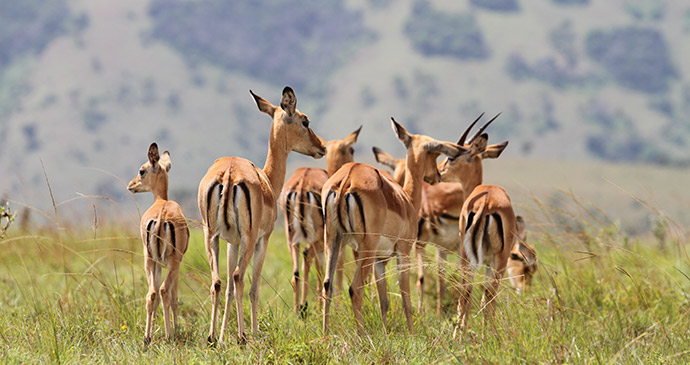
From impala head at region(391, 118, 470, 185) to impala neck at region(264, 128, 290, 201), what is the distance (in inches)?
41.2

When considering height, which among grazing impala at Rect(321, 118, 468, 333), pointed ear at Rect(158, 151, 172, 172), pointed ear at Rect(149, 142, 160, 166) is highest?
pointed ear at Rect(149, 142, 160, 166)

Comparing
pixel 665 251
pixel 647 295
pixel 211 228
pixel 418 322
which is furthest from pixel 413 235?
pixel 665 251

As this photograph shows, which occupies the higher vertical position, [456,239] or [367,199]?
[367,199]

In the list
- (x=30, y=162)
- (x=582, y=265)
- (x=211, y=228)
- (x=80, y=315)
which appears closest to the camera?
(x=211, y=228)

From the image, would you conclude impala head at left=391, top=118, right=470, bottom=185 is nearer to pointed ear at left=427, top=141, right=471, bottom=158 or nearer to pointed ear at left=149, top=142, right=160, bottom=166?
pointed ear at left=427, top=141, right=471, bottom=158

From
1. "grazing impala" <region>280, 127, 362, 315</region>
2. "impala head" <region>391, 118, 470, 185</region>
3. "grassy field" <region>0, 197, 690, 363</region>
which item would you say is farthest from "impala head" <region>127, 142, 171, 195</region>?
"impala head" <region>391, 118, 470, 185</region>

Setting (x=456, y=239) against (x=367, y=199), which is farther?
(x=456, y=239)

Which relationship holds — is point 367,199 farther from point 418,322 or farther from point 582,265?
point 582,265

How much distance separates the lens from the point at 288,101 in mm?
6137

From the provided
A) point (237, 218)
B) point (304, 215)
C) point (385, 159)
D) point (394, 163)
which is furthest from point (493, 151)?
point (237, 218)

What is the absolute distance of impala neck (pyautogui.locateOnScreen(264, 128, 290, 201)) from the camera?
20.6 ft

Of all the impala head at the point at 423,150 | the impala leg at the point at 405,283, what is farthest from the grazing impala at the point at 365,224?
the impala head at the point at 423,150

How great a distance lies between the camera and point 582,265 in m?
8.40

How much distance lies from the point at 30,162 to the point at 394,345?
19060 centimetres
